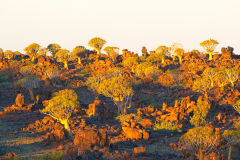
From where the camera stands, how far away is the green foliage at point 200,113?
28.2m

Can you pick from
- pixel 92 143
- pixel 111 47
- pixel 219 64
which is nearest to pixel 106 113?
pixel 92 143

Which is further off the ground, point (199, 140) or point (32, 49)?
point (32, 49)

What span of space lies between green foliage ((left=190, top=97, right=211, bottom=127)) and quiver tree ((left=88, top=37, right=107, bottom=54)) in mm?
49132

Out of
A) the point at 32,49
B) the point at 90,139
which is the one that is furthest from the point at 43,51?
the point at 90,139

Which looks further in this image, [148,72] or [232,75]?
[148,72]

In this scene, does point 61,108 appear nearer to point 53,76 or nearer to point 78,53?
point 53,76

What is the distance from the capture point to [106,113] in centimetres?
3139

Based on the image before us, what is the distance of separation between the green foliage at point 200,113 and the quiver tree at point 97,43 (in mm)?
49132

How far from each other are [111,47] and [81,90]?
98.0 ft

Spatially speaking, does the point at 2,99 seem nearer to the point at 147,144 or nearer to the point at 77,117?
the point at 77,117

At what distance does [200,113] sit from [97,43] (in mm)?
51832

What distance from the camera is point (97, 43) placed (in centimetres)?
7800

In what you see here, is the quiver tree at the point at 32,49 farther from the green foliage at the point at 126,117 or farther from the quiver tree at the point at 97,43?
the green foliage at the point at 126,117

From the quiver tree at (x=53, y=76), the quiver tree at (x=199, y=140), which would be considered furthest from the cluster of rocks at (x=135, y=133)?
the quiver tree at (x=53, y=76)
